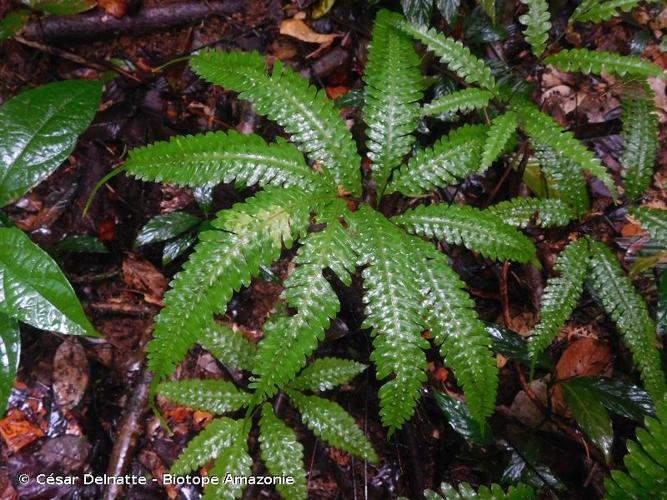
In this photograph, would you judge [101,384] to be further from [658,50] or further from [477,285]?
[658,50]

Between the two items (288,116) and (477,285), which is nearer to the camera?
(288,116)

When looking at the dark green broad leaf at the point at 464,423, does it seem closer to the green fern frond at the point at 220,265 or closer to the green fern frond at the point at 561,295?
the green fern frond at the point at 561,295

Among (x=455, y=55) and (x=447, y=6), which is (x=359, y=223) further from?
(x=447, y=6)

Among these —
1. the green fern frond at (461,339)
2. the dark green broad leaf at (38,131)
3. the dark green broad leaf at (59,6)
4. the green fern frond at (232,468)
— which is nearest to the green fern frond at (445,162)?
the green fern frond at (461,339)

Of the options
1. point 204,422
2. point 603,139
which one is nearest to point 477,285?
point 603,139

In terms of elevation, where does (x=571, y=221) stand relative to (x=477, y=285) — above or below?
above

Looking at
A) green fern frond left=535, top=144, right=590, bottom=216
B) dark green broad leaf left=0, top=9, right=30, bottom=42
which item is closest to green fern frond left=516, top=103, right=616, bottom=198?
green fern frond left=535, top=144, right=590, bottom=216

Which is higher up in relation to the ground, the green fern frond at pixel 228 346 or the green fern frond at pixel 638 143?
the green fern frond at pixel 638 143

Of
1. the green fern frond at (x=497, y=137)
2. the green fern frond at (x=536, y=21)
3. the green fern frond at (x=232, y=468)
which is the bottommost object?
the green fern frond at (x=232, y=468)
